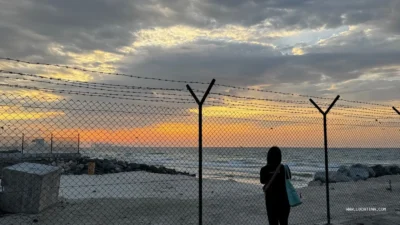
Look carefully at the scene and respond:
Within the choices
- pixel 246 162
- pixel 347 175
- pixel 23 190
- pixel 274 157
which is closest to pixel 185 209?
pixel 23 190

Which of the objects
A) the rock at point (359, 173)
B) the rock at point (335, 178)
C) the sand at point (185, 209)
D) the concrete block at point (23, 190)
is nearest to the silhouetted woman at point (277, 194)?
the sand at point (185, 209)

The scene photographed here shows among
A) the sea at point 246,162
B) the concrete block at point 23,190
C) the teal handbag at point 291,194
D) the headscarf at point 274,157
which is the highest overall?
the headscarf at point 274,157

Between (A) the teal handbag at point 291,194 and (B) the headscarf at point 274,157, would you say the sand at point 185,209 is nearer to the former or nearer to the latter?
(A) the teal handbag at point 291,194

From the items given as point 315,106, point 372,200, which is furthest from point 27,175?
point 372,200

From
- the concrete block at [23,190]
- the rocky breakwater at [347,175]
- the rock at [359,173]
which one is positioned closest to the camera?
the concrete block at [23,190]

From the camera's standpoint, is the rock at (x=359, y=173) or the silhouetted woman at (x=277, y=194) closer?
the silhouetted woman at (x=277, y=194)

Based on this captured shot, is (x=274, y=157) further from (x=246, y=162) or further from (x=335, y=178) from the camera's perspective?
(x=246, y=162)

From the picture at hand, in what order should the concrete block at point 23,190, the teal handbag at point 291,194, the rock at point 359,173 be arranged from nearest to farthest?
the teal handbag at point 291,194 → the concrete block at point 23,190 → the rock at point 359,173

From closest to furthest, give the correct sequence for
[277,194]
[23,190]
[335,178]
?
[277,194]
[23,190]
[335,178]

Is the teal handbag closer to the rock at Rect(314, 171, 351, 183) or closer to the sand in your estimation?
the sand

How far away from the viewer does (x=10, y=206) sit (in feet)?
34.7

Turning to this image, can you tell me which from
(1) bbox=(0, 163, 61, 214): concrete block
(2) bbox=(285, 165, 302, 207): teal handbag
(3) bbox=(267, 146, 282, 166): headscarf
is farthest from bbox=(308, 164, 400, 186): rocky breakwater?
(3) bbox=(267, 146, 282, 166): headscarf

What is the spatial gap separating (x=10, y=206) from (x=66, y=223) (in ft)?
6.65

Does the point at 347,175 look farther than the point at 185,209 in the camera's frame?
Yes
